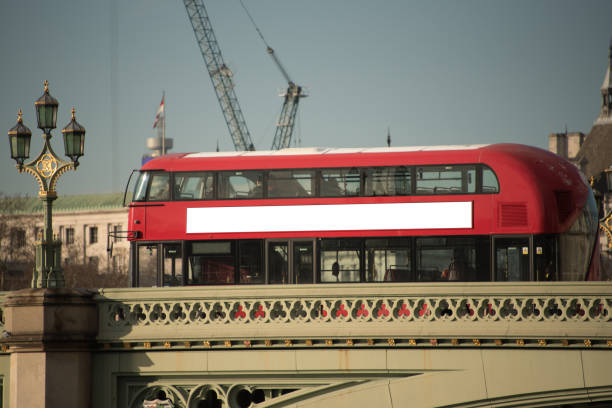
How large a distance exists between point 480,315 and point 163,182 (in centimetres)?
1105

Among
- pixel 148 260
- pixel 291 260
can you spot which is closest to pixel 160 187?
pixel 148 260

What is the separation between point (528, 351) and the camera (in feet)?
62.3

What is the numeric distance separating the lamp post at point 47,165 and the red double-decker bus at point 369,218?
5.26 m

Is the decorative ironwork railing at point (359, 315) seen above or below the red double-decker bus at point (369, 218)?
below

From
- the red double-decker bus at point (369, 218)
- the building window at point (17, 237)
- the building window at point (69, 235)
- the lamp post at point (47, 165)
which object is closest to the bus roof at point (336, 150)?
the red double-decker bus at point (369, 218)

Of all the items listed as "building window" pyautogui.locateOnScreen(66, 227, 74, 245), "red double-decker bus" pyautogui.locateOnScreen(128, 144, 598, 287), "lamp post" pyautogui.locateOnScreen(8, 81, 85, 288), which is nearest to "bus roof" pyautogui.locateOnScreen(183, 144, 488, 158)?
"red double-decker bus" pyautogui.locateOnScreen(128, 144, 598, 287)

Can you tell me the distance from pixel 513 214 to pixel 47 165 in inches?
432

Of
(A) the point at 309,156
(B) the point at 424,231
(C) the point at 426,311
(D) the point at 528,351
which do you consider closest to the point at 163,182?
(A) the point at 309,156

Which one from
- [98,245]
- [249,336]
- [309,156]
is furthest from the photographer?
[98,245]

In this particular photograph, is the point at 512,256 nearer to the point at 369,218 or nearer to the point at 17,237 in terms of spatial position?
the point at 369,218

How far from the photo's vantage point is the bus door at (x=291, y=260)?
26.2 m

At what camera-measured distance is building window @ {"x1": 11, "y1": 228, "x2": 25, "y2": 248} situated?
8788cm

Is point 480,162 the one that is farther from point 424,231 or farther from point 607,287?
point 607,287

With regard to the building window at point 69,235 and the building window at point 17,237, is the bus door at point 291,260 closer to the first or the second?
the building window at point 17,237
